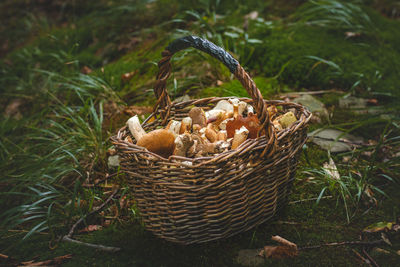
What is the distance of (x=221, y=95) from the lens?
267 cm

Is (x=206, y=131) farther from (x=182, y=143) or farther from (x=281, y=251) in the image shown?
(x=281, y=251)

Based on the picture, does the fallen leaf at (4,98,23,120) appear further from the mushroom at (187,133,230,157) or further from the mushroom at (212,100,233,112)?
the mushroom at (187,133,230,157)

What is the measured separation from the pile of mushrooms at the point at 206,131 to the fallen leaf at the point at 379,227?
669 millimetres

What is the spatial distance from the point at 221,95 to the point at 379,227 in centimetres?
151

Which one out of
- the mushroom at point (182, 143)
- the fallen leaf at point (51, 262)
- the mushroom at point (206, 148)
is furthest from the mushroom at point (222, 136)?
the fallen leaf at point (51, 262)

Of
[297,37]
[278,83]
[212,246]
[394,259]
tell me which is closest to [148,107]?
[278,83]

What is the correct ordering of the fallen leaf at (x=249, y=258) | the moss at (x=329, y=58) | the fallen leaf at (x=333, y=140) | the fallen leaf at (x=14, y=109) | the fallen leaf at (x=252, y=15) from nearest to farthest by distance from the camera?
the fallen leaf at (x=249, y=258) → the fallen leaf at (x=333, y=140) → the moss at (x=329, y=58) → the fallen leaf at (x=14, y=109) → the fallen leaf at (x=252, y=15)

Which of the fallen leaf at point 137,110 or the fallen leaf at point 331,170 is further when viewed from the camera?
the fallen leaf at point 137,110

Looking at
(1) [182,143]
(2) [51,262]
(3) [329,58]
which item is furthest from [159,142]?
(3) [329,58]

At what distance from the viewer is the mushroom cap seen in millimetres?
1478

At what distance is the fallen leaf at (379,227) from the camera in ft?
5.25

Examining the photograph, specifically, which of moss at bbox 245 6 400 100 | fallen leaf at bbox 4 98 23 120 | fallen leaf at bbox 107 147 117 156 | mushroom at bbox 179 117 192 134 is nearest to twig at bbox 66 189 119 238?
fallen leaf at bbox 107 147 117 156

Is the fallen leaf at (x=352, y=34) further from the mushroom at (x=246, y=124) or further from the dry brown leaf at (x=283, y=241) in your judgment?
the dry brown leaf at (x=283, y=241)

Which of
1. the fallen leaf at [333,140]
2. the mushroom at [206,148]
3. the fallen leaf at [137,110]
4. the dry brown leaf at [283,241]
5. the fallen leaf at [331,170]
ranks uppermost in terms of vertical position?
the mushroom at [206,148]
